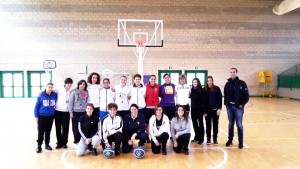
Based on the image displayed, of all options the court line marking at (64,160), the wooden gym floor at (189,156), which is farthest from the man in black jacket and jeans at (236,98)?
the court line marking at (64,160)

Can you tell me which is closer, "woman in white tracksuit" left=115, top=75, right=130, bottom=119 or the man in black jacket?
the man in black jacket

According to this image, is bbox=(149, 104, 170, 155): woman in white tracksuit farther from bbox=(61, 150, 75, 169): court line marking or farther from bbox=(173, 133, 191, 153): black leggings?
bbox=(61, 150, 75, 169): court line marking

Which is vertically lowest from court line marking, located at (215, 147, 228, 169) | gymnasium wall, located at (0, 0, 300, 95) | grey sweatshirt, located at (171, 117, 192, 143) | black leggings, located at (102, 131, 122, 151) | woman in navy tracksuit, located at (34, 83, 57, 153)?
court line marking, located at (215, 147, 228, 169)

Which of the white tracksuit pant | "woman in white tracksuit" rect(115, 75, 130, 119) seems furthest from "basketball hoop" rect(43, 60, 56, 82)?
the white tracksuit pant

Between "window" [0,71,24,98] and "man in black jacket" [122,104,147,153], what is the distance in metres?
15.6

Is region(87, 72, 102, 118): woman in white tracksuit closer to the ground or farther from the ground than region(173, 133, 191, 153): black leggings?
farther from the ground

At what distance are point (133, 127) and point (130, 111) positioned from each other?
0.40 m

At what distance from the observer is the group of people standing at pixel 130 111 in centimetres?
578

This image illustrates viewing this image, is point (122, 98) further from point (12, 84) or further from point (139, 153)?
point (12, 84)

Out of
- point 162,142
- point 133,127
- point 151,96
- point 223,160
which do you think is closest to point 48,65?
point 151,96

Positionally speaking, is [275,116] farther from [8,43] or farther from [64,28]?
[8,43]

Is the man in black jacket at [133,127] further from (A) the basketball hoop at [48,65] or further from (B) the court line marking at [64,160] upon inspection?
(A) the basketball hoop at [48,65]

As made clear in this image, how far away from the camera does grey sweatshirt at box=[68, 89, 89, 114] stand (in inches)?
240

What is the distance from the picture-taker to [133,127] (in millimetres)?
5914
